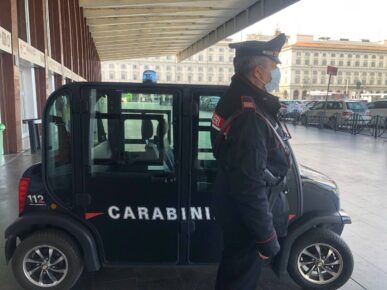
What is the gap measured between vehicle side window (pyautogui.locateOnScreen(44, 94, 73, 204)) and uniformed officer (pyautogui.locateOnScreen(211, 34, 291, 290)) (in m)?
1.19

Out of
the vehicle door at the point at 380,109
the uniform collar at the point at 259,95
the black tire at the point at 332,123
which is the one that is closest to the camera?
the uniform collar at the point at 259,95

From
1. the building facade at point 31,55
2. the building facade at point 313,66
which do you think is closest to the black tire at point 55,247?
the building facade at point 31,55

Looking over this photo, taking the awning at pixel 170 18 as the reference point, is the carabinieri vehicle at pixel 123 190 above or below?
below

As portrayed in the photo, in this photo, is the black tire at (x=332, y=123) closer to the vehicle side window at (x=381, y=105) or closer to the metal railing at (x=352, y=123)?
the metal railing at (x=352, y=123)

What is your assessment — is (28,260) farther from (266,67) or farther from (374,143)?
(374,143)

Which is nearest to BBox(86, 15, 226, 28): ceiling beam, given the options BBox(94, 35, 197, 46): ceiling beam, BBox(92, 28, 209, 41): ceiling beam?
BBox(92, 28, 209, 41): ceiling beam

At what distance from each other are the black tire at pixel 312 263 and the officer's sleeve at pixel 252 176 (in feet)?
3.84

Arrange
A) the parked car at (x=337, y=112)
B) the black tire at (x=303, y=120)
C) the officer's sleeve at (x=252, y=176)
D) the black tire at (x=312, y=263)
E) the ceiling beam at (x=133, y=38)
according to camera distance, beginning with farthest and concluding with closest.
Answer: the ceiling beam at (x=133, y=38) < the black tire at (x=303, y=120) < the parked car at (x=337, y=112) < the black tire at (x=312, y=263) < the officer's sleeve at (x=252, y=176)

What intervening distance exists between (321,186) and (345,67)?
12705cm

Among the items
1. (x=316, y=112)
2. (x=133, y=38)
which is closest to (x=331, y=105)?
(x=316, y=112)

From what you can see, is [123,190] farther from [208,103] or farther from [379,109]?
[379,109]

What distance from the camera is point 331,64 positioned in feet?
390

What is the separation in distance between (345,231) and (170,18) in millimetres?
23904

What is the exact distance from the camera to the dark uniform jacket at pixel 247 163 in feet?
6.40
